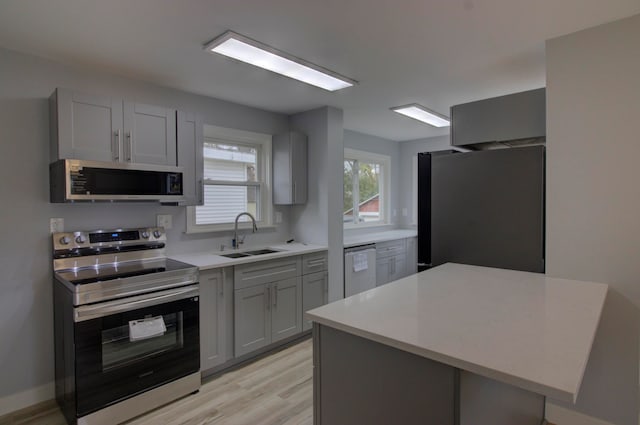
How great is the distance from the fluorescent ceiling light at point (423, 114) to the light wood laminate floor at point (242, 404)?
2.77 meters

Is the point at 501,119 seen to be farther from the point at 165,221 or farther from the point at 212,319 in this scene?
the point at 165,221

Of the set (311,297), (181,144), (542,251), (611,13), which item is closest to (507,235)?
(542,251)

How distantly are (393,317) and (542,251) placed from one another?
4.74ft

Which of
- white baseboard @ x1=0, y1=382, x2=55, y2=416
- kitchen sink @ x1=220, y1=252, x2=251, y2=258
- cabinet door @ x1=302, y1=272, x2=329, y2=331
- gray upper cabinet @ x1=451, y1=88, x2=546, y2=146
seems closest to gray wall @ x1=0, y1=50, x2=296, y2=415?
white baseboard @ x1=0, y1=382, x2=55, y2=416

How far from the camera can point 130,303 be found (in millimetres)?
2217

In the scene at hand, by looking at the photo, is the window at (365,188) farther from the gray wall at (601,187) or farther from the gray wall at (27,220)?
the gray wall at (27,220)

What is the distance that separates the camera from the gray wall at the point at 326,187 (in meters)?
3.78

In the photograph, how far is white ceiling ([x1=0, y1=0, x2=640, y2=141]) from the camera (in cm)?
182

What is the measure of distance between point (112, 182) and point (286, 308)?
1.82 meters

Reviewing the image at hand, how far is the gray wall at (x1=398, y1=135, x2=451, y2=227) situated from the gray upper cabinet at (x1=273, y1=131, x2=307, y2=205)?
2.67 metres

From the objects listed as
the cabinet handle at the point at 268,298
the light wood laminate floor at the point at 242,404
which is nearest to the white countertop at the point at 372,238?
the cabinet handle at the point at 268,298

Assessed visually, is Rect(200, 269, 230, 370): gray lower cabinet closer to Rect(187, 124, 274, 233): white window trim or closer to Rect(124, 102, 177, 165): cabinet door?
Rect(187, 124, 274, 233): white window trim

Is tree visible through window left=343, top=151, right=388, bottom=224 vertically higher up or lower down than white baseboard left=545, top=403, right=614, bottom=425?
higher up

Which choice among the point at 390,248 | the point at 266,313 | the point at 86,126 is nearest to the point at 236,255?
the point at 266,313
